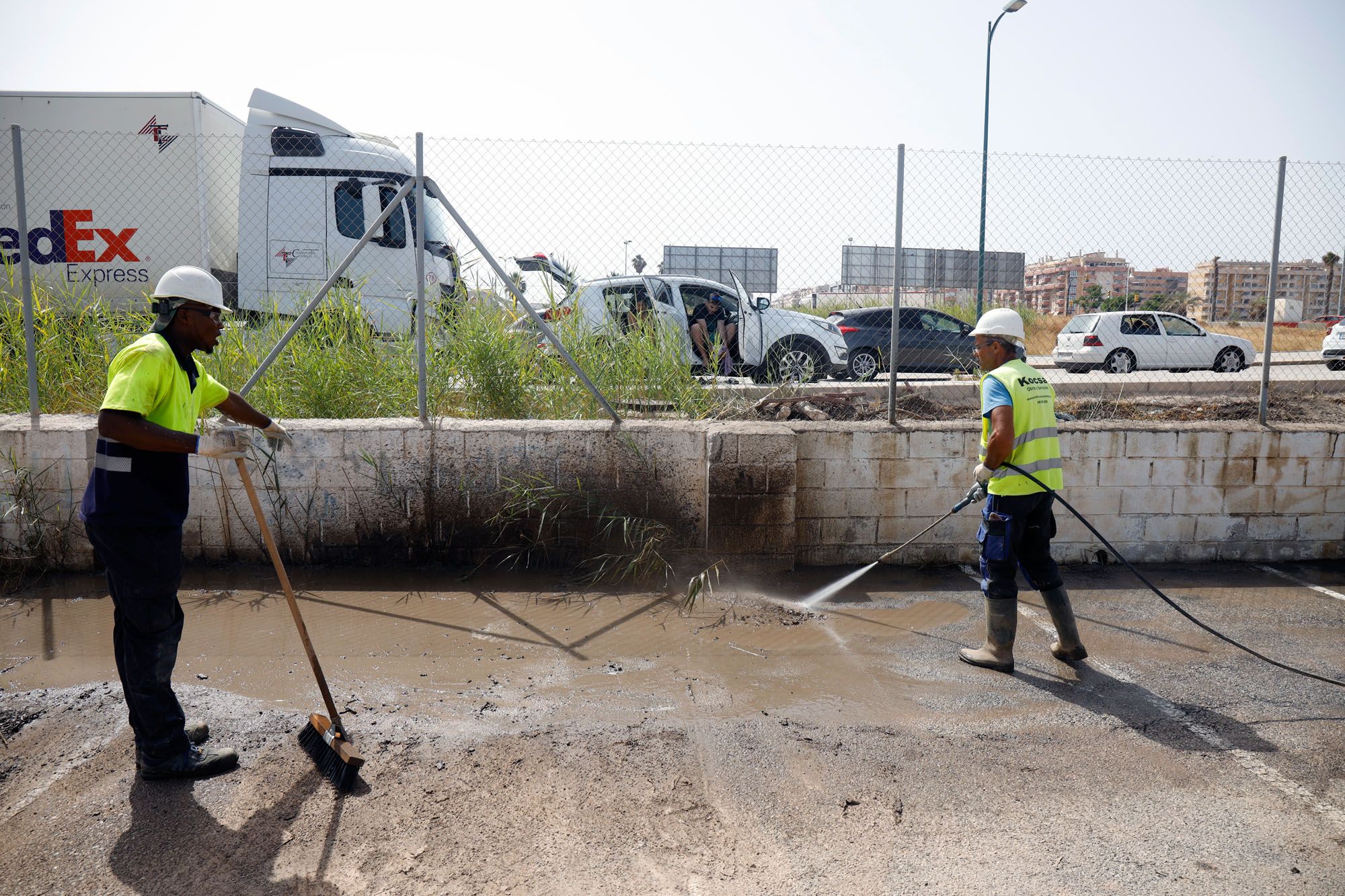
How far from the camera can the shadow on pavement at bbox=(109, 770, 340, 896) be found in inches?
97.1

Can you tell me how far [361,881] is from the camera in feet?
8.14

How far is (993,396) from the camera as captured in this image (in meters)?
4.02

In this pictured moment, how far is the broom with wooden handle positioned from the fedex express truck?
725cm

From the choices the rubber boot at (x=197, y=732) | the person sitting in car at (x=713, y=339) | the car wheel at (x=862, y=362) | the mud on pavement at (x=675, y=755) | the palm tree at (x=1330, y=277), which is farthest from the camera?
the car wheel at (x=862, y=362)

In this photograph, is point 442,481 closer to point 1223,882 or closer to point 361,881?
point 361,881

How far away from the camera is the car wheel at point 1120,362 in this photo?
48.1 feet

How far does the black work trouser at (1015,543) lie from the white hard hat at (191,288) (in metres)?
3.44

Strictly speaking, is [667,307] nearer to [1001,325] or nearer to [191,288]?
[1001,325]

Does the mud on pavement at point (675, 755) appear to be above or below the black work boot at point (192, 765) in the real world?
below

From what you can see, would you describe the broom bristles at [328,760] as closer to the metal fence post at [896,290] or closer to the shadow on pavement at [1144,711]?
the shadow on pavement at [1144,711]

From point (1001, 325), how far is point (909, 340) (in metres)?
4.16

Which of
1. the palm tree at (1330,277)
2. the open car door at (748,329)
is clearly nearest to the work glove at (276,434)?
the open car door at (748,329)

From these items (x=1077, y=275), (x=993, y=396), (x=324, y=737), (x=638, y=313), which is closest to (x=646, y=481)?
(x=638, y=313)

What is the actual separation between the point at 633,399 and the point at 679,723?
2873 millimetres
